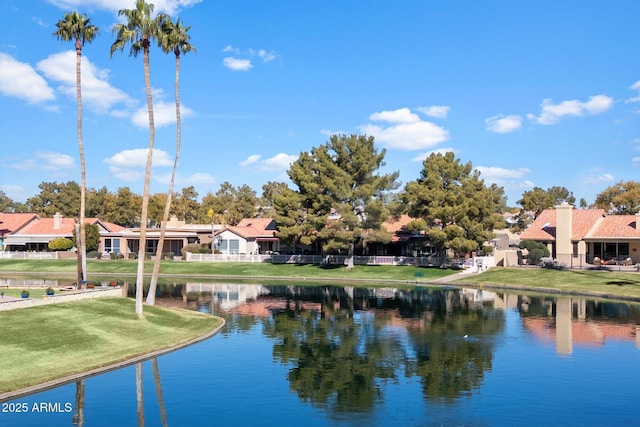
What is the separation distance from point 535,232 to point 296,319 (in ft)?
164

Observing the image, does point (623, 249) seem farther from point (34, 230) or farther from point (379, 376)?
point (34, 230)

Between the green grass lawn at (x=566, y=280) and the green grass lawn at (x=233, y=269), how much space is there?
19.9 feet

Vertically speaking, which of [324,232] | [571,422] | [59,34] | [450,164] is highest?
[59,34]

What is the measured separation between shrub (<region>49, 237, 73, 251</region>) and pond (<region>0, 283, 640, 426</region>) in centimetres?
5617

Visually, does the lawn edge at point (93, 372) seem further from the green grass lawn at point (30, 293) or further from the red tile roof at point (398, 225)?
the red tile roof at point (398, 225)

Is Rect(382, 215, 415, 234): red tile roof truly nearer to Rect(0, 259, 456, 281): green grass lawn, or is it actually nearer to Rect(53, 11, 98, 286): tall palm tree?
Rect(0, 259, 456, 281): green grass lawn

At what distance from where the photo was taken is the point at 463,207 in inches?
2918

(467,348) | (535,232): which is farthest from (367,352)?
(535,232)

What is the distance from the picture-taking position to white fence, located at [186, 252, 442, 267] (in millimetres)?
79000

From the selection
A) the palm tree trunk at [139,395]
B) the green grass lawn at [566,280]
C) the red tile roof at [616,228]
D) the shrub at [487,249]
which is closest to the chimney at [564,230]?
the red tile roof at [616,228]

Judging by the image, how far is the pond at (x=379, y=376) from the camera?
20.9 m

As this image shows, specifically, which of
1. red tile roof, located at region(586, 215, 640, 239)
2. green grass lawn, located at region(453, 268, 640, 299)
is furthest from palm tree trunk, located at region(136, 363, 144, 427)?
red tile roof, located at region(586, 215, 640, 239)

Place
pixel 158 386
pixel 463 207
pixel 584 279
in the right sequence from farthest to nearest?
pixel 463 207 < pixel 584 279 < pixel 158 386

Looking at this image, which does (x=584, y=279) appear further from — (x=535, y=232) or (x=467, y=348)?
(x=467, y=348)
